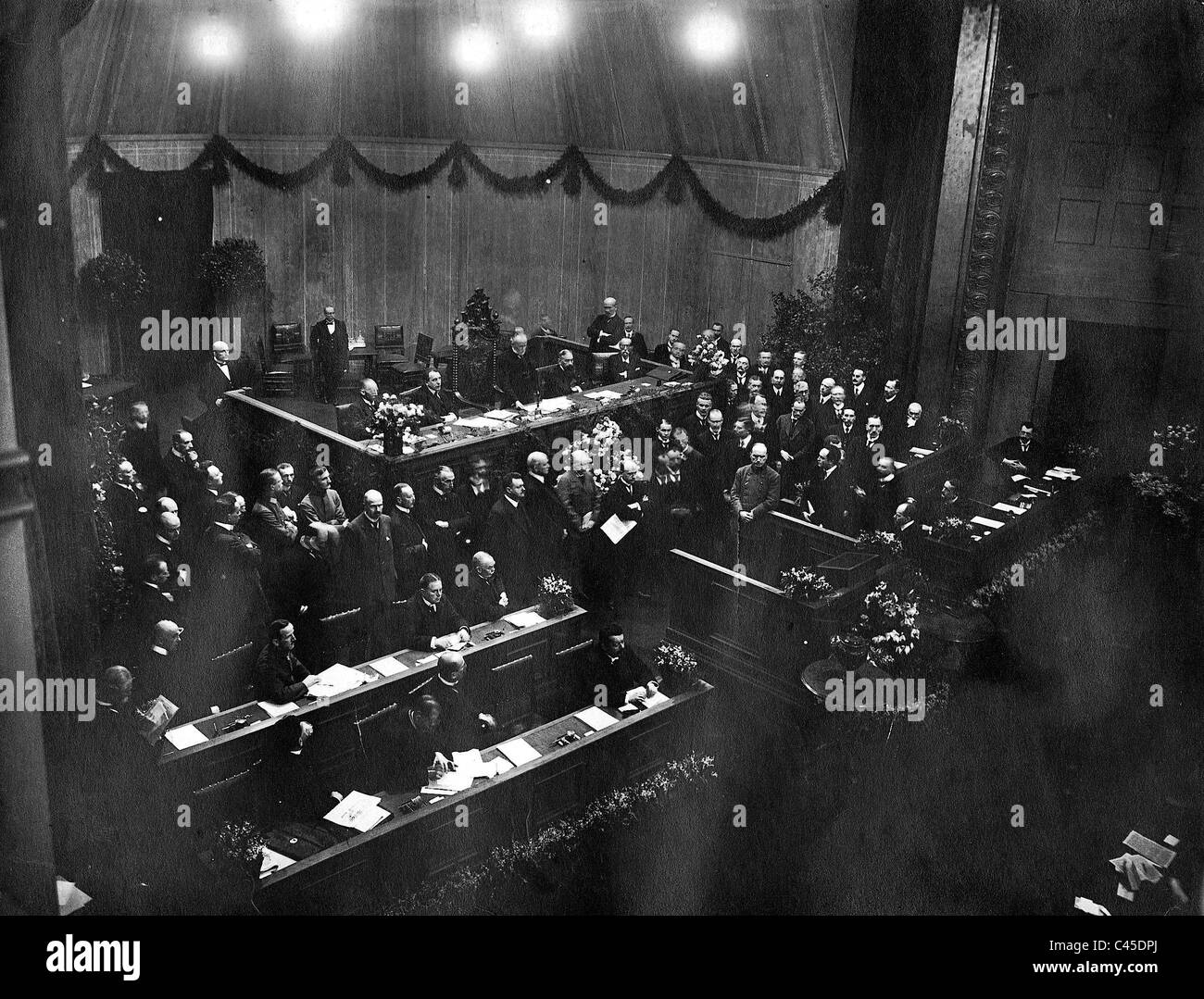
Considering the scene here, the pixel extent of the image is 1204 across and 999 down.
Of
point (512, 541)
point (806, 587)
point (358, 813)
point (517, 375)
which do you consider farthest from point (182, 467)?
point (806, 587)

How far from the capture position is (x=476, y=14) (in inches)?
509

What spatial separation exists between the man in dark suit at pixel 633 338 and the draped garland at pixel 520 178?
1815mm

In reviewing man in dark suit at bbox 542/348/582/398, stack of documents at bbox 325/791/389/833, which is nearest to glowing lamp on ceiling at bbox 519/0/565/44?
man in dark suit at bbox 542/348/582/398

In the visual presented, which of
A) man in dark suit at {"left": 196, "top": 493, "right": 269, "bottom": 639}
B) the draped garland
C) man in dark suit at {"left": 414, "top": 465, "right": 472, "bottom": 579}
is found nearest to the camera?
man in dark suit at {"left": 196, "top": 493, "right": 269, "bottom": 639}

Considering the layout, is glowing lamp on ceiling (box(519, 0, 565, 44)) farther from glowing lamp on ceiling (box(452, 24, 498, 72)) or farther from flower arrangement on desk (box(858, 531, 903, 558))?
flower arrangement on desk (box(858, 531, 903, 558))

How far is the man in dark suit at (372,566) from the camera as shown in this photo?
7.54 meters

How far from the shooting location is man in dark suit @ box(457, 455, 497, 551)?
8664mm

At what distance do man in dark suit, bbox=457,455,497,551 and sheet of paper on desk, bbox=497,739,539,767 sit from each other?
7.46 ft

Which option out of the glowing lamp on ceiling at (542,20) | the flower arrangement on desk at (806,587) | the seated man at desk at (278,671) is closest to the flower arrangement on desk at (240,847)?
the seated man at desk at (278,671)

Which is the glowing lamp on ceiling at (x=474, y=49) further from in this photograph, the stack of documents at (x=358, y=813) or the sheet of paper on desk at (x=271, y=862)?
the sheet of paper on desk at (x=271, y=862)

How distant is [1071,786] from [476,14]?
10.6 m
